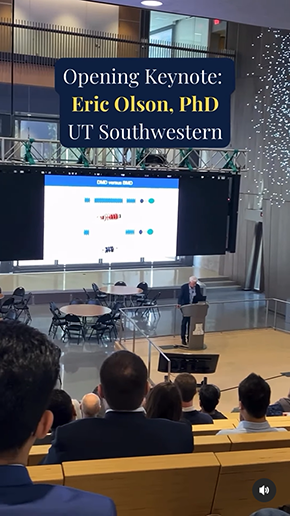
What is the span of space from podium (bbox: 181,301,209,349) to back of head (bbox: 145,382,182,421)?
23.3ft

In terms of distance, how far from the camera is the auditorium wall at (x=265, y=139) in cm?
1471

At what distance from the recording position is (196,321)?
11047mm

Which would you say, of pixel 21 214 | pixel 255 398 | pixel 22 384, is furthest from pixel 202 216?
pixel 22 384

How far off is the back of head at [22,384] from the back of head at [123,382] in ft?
5.27

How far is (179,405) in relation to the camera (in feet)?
12.7

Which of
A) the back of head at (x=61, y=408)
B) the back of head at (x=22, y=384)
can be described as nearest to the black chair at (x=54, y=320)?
the back of head at (x=61, y=408)

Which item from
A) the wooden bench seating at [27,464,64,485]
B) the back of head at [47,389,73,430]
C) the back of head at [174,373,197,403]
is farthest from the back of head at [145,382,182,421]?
the wooden bench seating at [27,464,64,485]

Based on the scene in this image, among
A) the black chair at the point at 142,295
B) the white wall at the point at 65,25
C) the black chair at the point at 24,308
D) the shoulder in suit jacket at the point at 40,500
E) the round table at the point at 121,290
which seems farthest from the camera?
the white wall at the point at 65,25

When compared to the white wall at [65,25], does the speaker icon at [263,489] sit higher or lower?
lower

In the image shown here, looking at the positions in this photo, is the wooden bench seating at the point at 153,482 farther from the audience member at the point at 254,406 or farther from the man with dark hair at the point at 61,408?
the man with dark hair at the point at 61,408

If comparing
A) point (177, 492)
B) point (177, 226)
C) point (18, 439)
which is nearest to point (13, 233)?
point (177, 226)

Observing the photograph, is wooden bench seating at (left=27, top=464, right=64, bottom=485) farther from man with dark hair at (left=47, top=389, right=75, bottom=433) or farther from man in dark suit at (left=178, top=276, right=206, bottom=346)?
man in dark suit at (left=178, top=276, right=206, bottom=346)

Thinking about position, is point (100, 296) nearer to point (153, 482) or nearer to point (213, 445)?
point (213, 445)

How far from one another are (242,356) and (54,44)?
918 centimetres
